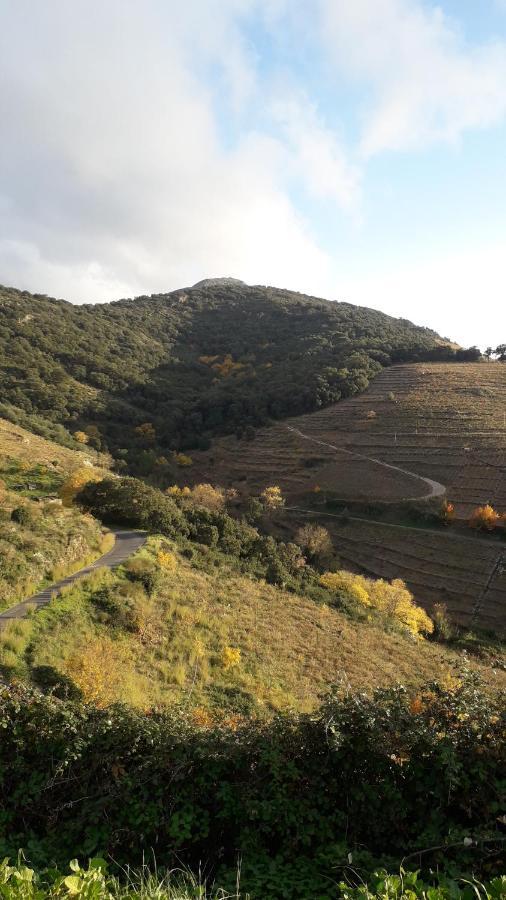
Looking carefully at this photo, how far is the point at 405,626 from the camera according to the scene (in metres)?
25.5

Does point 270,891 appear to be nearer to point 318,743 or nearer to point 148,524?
point 318,743

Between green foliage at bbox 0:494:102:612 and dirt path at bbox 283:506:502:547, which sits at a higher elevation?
green foliage at bbox 0:494:102:612

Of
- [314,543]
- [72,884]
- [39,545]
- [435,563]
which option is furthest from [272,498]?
[72,884]

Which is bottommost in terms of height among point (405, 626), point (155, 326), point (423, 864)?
point (405, 626)

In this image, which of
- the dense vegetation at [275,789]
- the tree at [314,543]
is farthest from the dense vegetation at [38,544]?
the tree at [314,543]

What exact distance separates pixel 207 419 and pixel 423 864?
70303 millimetres

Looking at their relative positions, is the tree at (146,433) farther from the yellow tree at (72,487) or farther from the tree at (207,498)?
the yellow tree at (72,487)

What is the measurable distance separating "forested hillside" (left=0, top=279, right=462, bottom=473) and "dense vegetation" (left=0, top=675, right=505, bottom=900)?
49.9 meters

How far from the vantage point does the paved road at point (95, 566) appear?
1299cm

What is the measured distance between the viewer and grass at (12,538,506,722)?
454 inches

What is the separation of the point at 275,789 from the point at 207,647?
10.1 m

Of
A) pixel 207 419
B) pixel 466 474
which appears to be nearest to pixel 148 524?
pixel 466 474

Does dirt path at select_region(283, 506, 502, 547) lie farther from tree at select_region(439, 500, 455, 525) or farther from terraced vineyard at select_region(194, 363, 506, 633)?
tree at select_region(439, 500, 455, 525)

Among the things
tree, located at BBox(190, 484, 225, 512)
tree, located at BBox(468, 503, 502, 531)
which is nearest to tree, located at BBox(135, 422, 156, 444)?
tree, located at BBox(190, 484, 225, 512)
